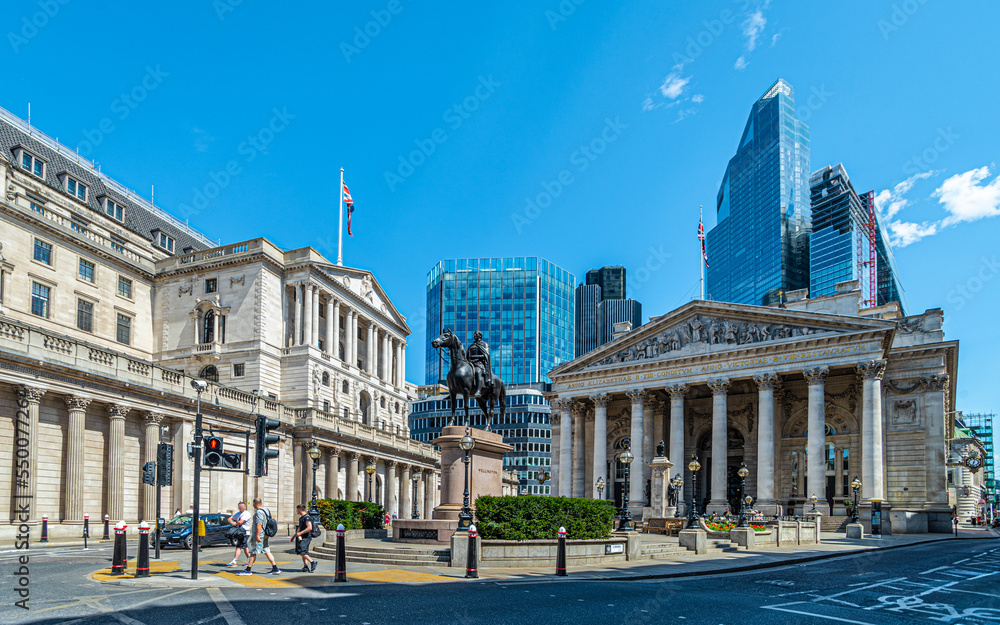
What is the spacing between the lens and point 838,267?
199 metres

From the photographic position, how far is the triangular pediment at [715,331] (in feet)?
181

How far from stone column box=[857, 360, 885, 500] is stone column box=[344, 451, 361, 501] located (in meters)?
38.9

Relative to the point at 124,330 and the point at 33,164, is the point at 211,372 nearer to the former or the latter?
the point at 124,330

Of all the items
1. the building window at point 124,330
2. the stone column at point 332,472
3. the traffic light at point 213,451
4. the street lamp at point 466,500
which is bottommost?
the stone column at point 332,472

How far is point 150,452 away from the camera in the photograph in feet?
136

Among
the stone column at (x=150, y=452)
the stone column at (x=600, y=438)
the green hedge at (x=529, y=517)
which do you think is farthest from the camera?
the stone column at (x=600, y=438)

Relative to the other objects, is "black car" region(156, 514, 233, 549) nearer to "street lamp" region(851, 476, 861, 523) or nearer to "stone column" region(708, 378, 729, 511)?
"stone column" region(708, 378, 729, 511)

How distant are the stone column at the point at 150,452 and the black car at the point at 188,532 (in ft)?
30.6

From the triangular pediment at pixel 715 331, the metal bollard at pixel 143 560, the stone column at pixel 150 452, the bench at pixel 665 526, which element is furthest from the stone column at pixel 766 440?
the metal bollard at pixel 143 560

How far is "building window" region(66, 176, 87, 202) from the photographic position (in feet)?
206

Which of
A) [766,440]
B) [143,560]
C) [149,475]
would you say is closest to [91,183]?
[149,475]

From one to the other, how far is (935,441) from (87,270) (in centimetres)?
6644

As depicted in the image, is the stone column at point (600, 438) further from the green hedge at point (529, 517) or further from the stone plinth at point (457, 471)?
the green hedge at point (529, 517)

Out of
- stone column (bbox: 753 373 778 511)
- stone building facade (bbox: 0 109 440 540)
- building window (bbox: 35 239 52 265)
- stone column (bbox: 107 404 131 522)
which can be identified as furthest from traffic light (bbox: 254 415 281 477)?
stone column (bbox: 753 373 778 511)
